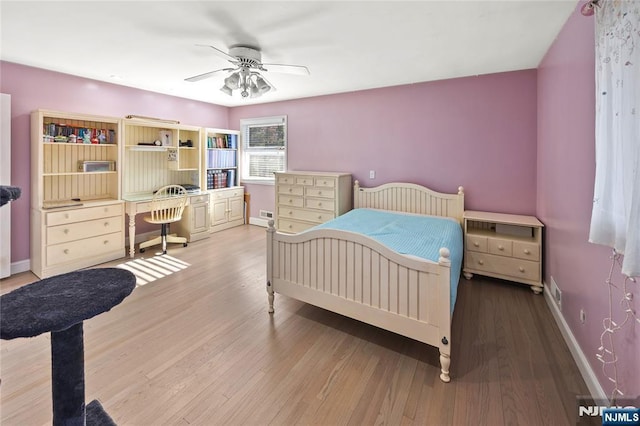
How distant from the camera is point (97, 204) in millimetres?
3734

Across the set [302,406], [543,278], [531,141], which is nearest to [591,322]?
[543,278]

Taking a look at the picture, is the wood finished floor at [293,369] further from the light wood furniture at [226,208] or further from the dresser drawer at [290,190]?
the light wood furniture at [226,208]

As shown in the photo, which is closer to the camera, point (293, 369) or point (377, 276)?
point (293, 369)

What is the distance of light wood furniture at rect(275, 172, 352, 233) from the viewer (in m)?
4.48

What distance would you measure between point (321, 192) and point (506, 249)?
8.27 feet

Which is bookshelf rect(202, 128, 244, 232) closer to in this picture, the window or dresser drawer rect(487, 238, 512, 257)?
the window

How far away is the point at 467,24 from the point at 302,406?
296cm

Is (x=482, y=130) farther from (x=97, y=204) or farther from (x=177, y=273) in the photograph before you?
(x=97, y=204)

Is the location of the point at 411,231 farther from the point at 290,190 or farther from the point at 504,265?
the point at 290,190

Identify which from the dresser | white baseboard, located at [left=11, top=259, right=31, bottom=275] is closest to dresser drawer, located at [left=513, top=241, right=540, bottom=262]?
Result: the dresser

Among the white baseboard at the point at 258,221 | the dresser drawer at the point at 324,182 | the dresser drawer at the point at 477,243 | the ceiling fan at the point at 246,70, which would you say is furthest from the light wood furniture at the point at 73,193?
the dresser drawer at the point at 477,243

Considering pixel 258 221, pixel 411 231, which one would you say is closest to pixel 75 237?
pixel 258 221

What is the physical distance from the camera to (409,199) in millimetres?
4133

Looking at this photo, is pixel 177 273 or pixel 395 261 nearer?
pixel 395 261
